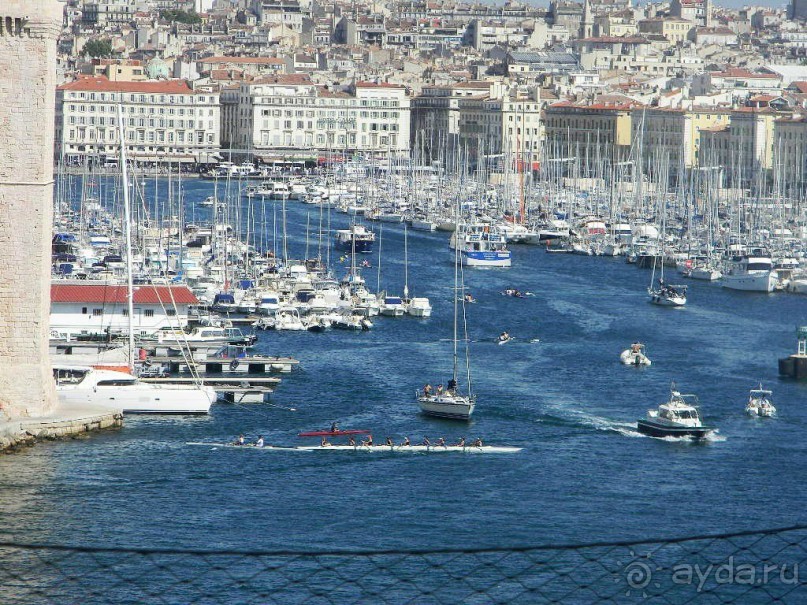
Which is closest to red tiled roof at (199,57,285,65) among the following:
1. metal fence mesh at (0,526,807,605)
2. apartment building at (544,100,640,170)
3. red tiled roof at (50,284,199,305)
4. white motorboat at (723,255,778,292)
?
apartment building at (544,100,640,170)

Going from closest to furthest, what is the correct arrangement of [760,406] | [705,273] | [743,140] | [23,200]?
[23,200] < [760,406] < [705,273] < [743,140]

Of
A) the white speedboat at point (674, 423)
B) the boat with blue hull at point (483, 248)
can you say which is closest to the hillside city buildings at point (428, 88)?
the boat with blue hull at point (483, 248)

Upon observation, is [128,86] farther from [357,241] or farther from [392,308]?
[392,308]

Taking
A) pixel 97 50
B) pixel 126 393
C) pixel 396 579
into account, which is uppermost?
pixel 97 50

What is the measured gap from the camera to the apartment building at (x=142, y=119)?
57438 millimetres

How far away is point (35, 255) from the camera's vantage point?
51.1 ft

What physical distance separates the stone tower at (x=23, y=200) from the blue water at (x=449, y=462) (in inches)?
24.5

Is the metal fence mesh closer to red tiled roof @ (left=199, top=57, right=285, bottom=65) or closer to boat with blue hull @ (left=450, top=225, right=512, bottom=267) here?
boat with blue hull @ (left=450, top=225, right=512, bottom=267)

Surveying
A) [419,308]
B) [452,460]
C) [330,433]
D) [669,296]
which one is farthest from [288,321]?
[452,460]

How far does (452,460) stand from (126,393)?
2.98 metres

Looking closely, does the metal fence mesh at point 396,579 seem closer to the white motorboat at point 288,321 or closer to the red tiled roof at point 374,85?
the white motorboat at point 288,321

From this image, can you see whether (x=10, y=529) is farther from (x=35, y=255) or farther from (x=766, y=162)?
(x=766, y=162)

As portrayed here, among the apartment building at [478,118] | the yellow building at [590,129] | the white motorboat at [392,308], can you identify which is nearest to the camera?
the white motorboat at [392,308]

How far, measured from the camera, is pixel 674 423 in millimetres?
16891
